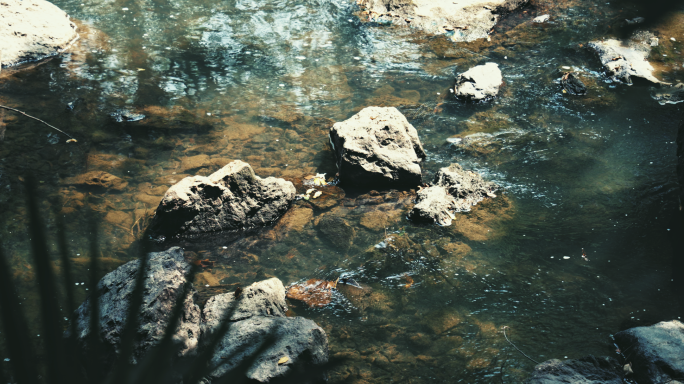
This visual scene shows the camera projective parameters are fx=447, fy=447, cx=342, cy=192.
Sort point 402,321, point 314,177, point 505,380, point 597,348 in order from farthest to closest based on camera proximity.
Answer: point 314,177
point 402,321
point 597,348
point 505,380

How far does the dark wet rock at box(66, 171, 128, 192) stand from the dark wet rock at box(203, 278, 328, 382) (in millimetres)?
2558

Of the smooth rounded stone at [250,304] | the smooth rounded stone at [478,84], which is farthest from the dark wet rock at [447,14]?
the smooth rounded stone at [250,304]

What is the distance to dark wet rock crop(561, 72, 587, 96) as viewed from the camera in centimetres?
782

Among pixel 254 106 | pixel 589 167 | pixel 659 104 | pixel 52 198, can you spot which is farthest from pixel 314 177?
pixel 659 104

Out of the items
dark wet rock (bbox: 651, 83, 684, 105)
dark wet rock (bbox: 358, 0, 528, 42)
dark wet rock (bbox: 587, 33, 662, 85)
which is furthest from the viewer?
dark wet rock (bbox: 358, 0, 528, 42)

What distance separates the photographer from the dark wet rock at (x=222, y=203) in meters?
4.88

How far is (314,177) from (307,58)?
13.2 feet

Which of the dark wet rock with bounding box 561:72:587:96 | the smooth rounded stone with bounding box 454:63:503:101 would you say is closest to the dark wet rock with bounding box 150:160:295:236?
the smooth rounded stone with bounding box 454:63:503:101

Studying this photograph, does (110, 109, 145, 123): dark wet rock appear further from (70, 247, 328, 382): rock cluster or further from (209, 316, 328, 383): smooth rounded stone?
(209, 316, 328, 383): smooth rounded stone

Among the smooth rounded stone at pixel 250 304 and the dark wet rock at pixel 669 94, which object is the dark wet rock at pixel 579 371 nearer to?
the smooth rounded stone at pixel 250 304

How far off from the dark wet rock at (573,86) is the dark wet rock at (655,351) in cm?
517

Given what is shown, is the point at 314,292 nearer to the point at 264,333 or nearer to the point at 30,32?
the point at 264,333

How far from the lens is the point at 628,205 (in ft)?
17.4

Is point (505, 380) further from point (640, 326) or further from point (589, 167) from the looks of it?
point (589, 167)
